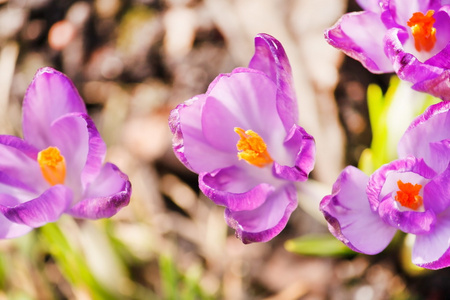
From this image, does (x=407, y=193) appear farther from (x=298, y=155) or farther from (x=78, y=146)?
(x=78, y=146)

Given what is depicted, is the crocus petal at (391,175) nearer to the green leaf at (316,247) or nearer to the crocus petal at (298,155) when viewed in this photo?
the crocus petal at (298,155)

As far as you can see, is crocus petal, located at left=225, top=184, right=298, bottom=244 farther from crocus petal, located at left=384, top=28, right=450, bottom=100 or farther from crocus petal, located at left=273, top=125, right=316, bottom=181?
crocus petal, located at left=384, top=28, right=450, bottom=100

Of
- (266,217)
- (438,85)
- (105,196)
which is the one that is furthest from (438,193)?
(105,196)

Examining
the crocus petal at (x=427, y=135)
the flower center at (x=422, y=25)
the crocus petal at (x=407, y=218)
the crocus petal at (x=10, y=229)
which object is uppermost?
the flower center at (x=422, y=25)

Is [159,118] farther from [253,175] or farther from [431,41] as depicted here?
[431,41]

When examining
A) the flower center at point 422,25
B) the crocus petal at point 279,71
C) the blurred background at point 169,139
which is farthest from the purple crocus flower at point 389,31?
the blurred background at point 169,139

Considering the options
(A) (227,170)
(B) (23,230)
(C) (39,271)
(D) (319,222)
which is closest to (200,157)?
(A) (227,170)

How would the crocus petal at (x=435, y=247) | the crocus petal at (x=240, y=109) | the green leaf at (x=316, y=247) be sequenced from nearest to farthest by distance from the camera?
the crocus petal at (x=435, y=247) < the crocus petal at (x=240, y=109) < the green leaf at (x=316, y=247)
